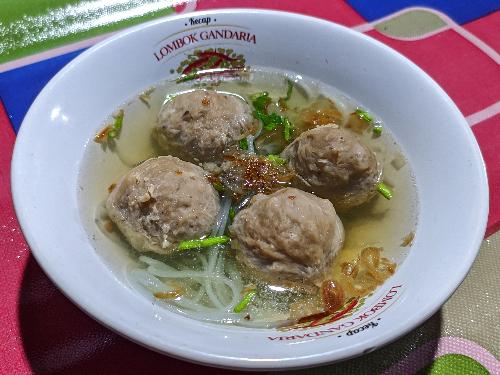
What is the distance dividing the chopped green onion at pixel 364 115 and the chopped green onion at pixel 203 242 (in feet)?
2.87

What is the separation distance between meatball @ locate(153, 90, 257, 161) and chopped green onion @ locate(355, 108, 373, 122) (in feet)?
1.79

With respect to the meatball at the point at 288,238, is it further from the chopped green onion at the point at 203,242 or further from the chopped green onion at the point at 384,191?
the chopped green onion at the point at 384,191

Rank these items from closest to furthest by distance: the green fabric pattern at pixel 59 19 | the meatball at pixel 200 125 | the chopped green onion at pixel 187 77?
the meatball at pixel 200 125 < the chopped green onion at pixel 187 77 < the green fabric pattern at pixel 59 19

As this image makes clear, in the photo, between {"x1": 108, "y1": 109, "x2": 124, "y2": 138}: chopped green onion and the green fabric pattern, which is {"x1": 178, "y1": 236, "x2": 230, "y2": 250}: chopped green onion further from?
the green fabric pattern

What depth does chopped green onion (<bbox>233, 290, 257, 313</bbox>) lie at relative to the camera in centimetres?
174

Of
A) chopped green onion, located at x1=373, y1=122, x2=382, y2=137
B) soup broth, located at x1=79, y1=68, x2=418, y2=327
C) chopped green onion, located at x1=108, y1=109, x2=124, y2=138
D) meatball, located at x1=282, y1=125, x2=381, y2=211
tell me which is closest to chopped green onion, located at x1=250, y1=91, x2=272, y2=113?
soup broth, located at x1=79, y1=68, x2=418, y2=327

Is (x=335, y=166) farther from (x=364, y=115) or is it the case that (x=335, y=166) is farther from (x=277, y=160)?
(x=364, y=115)

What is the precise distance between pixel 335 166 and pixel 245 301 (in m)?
0.61

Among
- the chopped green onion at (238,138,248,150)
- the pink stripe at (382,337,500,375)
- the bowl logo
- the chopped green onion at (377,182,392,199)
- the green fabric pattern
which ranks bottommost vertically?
the pink stripe at (382,337,500,375)

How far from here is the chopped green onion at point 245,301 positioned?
5.71 ft

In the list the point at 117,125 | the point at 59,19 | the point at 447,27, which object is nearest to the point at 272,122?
the point at 117,125

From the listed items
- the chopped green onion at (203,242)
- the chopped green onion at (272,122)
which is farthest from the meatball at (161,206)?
the chopped green onion at (272,122)

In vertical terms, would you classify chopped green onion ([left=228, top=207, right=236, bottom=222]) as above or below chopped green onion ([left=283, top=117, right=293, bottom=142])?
below

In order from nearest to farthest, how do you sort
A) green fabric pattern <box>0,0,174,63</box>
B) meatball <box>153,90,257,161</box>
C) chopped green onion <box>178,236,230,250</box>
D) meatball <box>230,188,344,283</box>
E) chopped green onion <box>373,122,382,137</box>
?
1. meatball <box>230,188,344,283</box>
2. chopped green onion <box>178,236,230,250</box>
3. meatball <box>153,90,257,161</box>
4. chopped green onion <box>373,122,382,137</box>
5. green fabric pattern <box>0,0,174,63</box>
